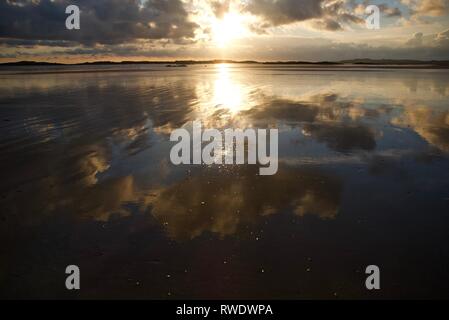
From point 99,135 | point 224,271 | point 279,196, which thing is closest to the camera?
point 224,271

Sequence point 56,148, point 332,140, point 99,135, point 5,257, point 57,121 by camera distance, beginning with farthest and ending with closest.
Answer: point 57,121
point 99,135
point 332,140
point 56,148
point 5,257

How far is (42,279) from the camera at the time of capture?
509 centimetres

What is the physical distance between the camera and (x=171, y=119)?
17.4 meters

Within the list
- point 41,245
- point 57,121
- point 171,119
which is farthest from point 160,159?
point 57,121

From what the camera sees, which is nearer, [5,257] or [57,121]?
[5,257]

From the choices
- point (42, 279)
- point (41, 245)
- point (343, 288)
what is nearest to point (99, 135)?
point (41, 245)

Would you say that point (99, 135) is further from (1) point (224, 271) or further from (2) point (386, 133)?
(2) point (386, 133)

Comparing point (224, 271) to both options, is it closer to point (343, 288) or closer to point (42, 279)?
point (343, 288)

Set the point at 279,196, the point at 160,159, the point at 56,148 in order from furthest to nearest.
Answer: the point at 56,148 < the point at 160,159 < the point at 279,196

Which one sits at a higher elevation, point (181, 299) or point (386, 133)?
point (386, 133)

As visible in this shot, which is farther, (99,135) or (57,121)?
(57,121)
